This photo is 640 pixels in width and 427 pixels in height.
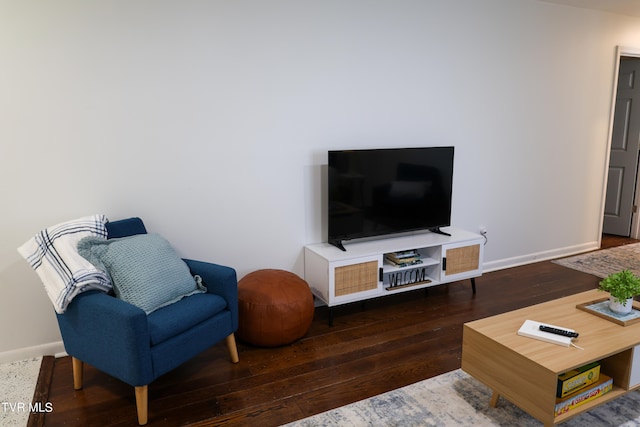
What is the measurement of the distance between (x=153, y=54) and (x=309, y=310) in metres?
1.91

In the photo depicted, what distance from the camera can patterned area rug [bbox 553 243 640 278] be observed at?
4492 millimetres

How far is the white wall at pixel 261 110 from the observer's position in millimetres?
2689

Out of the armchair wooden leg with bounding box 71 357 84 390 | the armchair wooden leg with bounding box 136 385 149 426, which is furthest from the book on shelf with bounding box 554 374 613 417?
the armchair wooden leg with bounding box 71 357 84 390

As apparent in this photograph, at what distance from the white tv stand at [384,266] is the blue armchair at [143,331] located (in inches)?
32.5

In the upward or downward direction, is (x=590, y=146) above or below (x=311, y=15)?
below

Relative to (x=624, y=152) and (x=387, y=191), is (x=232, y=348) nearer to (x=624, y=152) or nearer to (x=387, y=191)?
(x=387, y=191)

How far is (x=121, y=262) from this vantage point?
95.1 inches

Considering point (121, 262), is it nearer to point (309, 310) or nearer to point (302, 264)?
point (309, 310)

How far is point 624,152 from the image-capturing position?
18.2ft

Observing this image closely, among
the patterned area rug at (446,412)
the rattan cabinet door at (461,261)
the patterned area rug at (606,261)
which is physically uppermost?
the rattan cabinet door at (461,261)

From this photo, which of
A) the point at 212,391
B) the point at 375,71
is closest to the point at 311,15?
the point at 375,71

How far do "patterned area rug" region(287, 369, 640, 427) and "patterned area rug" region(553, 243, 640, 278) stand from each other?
231 cm

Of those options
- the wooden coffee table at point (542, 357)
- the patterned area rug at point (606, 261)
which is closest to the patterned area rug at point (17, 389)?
the wooden coffee table at point (542, 357)

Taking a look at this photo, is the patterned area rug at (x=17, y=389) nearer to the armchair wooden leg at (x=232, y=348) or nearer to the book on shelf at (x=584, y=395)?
the armchair wooden leg at (x=232, y=348)
